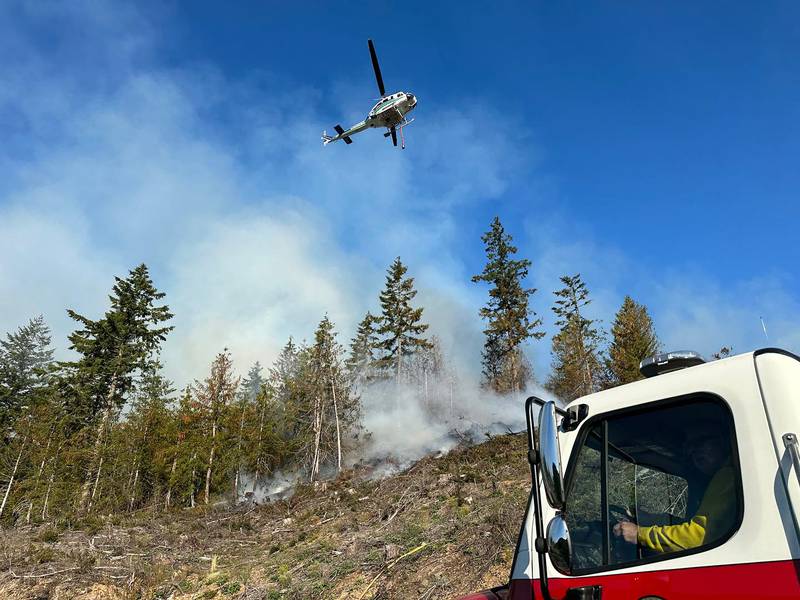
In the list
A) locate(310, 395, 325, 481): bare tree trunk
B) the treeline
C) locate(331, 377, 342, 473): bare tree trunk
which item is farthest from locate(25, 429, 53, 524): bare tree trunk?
locate(331, 377, 342, 473): bare tree trunk

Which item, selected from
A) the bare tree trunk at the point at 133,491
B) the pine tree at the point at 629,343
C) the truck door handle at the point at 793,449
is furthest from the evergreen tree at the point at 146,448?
the truck door handle at the point at 793,449

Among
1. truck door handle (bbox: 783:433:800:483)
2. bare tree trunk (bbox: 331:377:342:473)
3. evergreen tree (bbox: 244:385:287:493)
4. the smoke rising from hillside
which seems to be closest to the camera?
truck door handle (bbox: 783:433:800:483)

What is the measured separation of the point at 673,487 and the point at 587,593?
76 cm

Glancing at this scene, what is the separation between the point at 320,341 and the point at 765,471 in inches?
1566

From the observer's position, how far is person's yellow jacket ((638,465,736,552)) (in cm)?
206

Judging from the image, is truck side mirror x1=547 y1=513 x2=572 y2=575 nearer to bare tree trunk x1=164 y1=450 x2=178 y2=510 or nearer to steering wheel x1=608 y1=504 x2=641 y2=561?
steering wheel x1=608 y1=504 x2=641 y2=561

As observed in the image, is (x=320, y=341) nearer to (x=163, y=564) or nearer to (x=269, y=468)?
(x=269, y=468)

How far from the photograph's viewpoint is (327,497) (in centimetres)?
1903

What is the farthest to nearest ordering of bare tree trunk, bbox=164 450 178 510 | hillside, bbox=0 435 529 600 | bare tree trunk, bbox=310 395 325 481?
1. bare tree trunk, bbox=310 395 325 481
2. bare tree trunk, bbox=164 450 178 510
3. hillside, bbox=0 435 529 600

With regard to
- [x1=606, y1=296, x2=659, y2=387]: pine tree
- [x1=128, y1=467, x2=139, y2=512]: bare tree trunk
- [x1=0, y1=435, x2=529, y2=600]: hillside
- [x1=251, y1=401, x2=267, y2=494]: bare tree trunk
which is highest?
[x1=606, y1=296, x2=659, y2=387]: pine tree

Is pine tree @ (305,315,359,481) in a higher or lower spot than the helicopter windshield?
lower

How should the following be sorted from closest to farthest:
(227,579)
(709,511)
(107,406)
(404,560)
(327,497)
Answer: (709,511) < (404,560) < (227,579) < (327,497) < (107,406)

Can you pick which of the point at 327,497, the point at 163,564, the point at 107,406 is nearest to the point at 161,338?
the point at 107,406

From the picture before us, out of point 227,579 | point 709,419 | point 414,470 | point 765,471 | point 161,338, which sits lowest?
point 227,579
